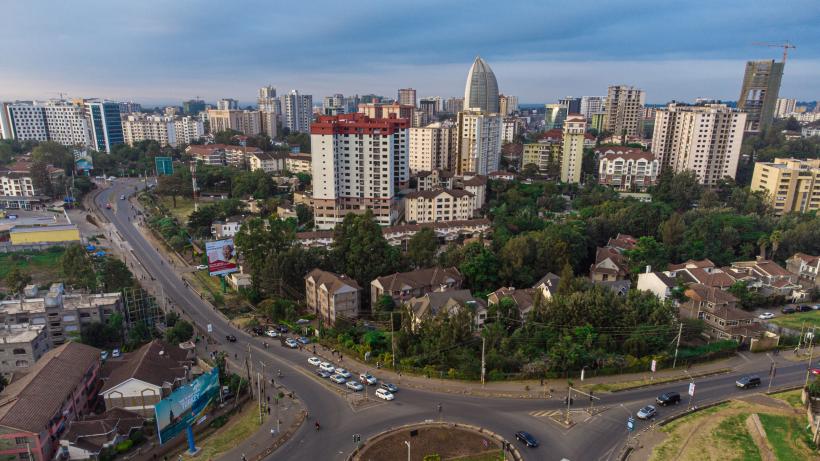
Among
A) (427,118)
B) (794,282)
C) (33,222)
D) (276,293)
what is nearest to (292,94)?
(427,118)

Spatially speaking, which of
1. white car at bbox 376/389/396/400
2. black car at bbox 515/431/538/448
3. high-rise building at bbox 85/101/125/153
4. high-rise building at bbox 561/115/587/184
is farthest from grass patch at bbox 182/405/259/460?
high-rise building at bbox 85/101/125/153

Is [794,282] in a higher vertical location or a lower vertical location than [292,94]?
→ lower

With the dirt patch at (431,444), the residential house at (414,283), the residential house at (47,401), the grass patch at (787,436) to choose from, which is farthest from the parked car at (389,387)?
the grass patch at (787,436)

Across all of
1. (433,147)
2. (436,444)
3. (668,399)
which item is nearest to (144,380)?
(436,444)

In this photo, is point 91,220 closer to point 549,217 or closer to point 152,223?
point 152,223

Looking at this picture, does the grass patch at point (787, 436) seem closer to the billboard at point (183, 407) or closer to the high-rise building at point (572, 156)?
the billboard at point (183, 407)

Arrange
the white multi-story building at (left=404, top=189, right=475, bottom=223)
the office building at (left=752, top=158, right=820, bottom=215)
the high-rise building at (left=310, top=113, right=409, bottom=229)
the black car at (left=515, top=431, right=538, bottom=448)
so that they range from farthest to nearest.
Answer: the office building at (left=752, top=158, right=820, bottom=215) < the white multi-story building at (left=404, top=189, right=475, bottom=223) < the high-rise building at (left=310, top=113, right=409, bottom=229) < the black car at (left=515, top=431, right=538, bottom=448)

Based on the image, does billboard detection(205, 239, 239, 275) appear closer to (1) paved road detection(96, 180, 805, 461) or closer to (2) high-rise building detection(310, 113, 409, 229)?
(1) paved road detection(96, 180, 805, 461)

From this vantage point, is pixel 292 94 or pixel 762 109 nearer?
pixel 762 109
